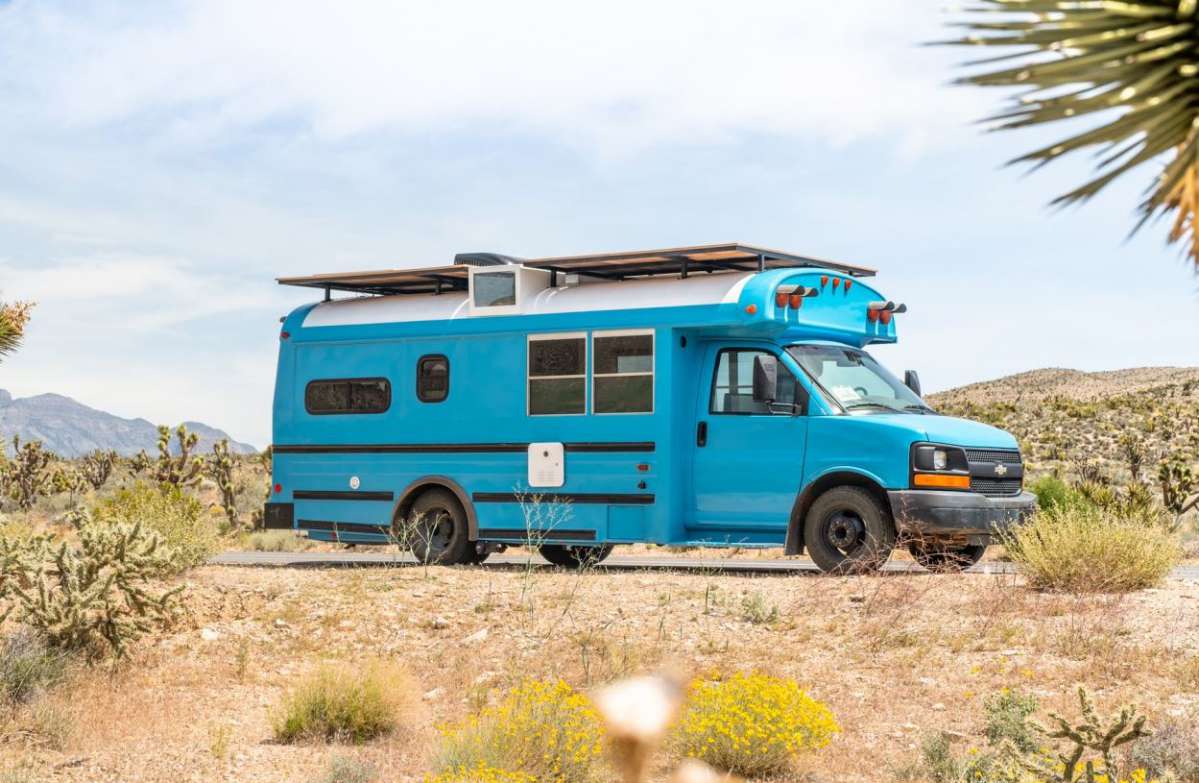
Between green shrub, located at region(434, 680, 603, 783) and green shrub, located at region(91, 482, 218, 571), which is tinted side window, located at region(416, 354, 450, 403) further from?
green shrub, located at region(434, 680, 603, 783)

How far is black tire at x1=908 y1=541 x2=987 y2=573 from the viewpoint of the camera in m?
13.2

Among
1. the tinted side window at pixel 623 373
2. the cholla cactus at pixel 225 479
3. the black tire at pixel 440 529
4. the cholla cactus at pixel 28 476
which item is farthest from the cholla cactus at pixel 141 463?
the tinted side window at pixel 623 373

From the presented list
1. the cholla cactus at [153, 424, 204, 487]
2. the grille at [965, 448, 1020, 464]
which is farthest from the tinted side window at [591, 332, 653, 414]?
the cholla cactus at [153, 424, 204, 487]

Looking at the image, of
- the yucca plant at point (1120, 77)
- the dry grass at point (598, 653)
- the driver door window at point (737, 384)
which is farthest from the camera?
the driver door window at point (737, 384)

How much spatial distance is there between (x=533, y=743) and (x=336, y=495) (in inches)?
332

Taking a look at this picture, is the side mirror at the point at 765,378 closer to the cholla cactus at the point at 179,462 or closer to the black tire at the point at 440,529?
the black tire at the point at 440,529

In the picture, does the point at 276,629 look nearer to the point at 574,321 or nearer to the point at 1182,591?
the point at 574,321

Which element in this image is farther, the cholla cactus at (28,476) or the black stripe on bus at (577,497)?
the cholla cactus at (28,476)

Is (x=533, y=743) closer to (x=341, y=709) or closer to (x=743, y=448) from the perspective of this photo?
(x=341, y=709)

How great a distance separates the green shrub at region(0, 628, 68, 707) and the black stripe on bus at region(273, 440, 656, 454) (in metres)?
5.42

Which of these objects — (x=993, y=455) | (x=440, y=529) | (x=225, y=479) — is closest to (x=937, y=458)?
(x=993, y=455)

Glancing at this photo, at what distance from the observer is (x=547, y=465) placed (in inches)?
576

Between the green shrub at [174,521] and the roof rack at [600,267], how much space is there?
2.94m

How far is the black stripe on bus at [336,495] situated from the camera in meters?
15.9
